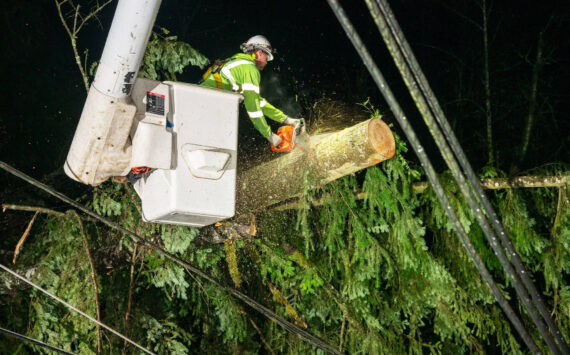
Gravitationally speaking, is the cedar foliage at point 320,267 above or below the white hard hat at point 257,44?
below

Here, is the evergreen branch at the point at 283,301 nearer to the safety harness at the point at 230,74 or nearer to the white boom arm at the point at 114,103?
the safety harness at the point at 230,74

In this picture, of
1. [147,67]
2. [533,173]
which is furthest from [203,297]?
[533,173]

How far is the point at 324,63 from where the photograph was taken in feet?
30.6

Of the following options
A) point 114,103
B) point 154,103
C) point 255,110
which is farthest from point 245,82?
point 114,103

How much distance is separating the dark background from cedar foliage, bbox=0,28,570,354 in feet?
4.88

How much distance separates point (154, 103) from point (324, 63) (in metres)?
6.34

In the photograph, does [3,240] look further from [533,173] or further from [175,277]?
[533,173]

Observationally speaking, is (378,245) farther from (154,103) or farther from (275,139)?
(154,103)

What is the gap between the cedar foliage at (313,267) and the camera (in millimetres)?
4926

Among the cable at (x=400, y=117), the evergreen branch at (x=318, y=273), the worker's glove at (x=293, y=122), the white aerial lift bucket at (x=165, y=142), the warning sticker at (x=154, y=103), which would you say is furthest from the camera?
the evergreen branch at (x=318, y=273)

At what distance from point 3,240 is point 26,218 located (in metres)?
0.33

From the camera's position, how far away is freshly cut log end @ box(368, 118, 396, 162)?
3555 millimetres

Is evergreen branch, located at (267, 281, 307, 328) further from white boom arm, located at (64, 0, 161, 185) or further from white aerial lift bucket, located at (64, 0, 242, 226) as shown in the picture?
white boom arm, located at (64, 0, 161, 185)

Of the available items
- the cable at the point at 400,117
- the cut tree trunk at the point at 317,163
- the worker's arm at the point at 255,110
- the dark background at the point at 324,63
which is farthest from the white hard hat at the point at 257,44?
the cable at the point at 400,117
